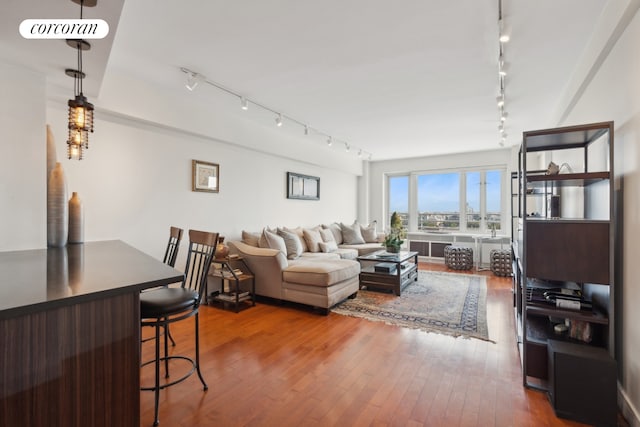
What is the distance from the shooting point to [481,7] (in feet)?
6.86

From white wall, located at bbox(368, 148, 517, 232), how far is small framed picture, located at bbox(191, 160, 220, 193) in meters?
4.70

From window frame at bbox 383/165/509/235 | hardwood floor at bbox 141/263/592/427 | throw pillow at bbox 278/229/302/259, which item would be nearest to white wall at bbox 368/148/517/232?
window frame at bbox 383/165/509/235

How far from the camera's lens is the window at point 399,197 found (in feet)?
26.2

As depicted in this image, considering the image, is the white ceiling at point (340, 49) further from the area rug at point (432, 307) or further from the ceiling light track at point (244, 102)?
the area rug at point (432, 307)

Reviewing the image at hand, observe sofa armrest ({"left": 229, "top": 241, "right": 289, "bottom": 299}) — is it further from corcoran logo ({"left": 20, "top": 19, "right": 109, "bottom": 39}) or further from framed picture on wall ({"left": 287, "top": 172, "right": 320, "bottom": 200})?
corcoran logo ({"left": 20, "top": 19, "right": 109, "bottom": 39})

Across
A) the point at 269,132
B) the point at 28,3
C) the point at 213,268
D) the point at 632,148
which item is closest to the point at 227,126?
the point at 269,132

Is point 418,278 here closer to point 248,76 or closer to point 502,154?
point 502,154

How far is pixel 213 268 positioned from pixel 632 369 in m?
4.01

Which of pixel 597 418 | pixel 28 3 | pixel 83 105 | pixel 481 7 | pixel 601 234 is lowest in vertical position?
pixel 597 418

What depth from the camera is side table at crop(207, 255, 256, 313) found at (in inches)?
152

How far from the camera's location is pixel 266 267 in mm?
4016

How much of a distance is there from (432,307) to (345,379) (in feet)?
6.62

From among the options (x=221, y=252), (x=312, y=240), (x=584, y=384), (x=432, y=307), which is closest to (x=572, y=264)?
(x=584, y=384)

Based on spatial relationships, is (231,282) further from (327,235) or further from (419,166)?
(419,166)
